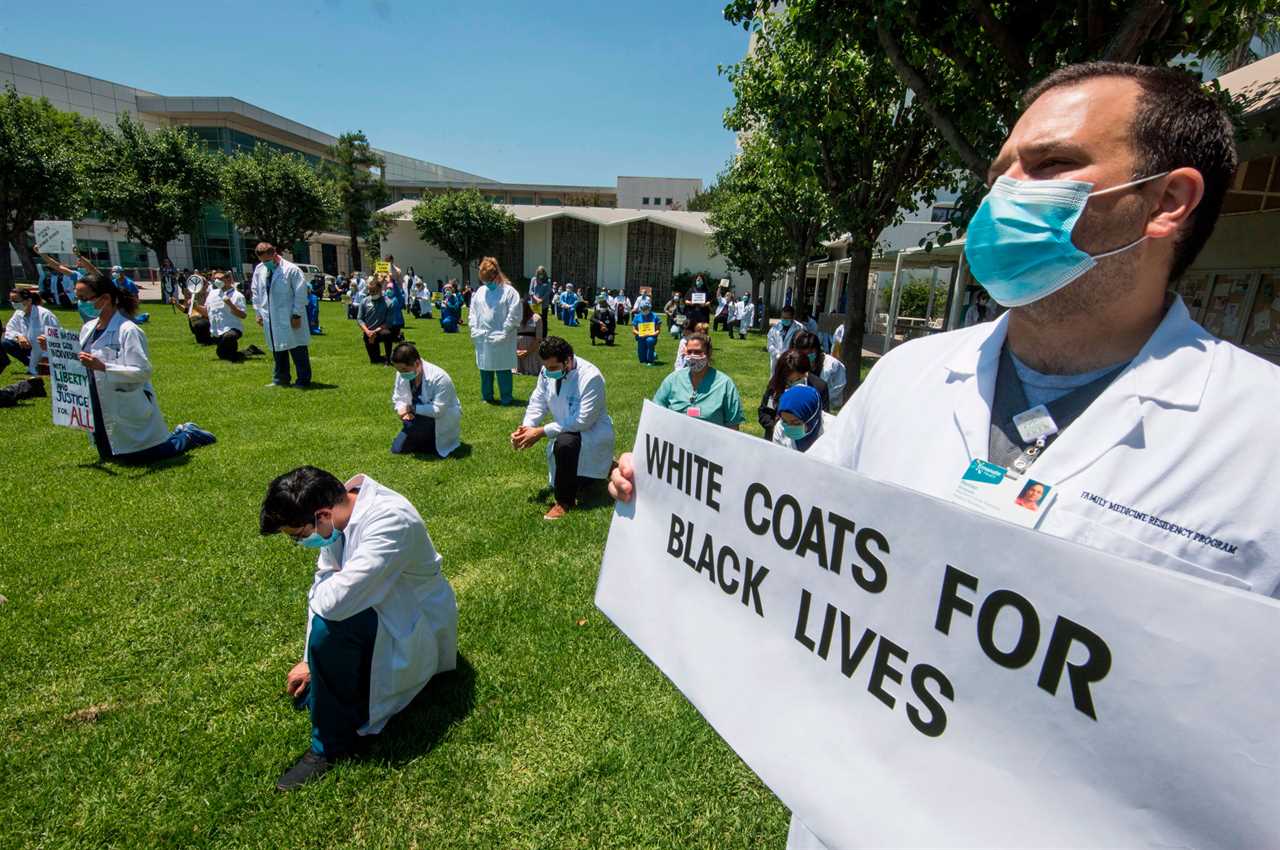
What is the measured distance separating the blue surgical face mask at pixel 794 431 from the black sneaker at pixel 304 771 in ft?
10.7

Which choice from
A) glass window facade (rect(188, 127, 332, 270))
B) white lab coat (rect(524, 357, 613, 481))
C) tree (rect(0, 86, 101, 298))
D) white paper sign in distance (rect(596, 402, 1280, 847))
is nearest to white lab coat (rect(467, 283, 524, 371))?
white lab coat (rect(524, 357, 613, 481))

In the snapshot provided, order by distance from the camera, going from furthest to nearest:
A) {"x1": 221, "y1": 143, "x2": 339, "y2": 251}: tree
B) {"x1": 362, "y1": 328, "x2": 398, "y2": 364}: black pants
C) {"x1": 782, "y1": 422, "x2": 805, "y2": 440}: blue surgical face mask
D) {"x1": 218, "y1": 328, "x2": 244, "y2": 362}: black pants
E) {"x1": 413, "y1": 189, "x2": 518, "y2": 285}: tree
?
{"x1": 413, "y1": 189, "x2": 518, "y2": 285}: tree, {"x1": 221, "y1": 143, "x2": 339, "y2": 251}: tree, {"x1": 362, "y1": 328, "x2": 398, "y2": 364}: black pants, {"x1": 218, "y1": 328, "x2": 244, "y2": 362}: black pants, {"x1": 782, "y1": 422, "x2": 805, "y2": 440}: blue surgical face mask

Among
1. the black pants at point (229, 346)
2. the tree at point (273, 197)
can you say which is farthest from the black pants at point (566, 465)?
the tree at point (273, 197)

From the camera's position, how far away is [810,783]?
119 cm

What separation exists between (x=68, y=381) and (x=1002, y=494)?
7.93 metres

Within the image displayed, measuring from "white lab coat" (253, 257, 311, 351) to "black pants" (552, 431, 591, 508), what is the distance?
629cm

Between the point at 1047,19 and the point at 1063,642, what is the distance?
674 centimetres

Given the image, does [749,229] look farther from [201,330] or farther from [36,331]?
[36,331]

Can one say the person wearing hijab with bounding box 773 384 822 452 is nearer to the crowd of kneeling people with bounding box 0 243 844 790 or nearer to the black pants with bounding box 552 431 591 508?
the crowd of kneeling people with bounding box 0 243 844 790

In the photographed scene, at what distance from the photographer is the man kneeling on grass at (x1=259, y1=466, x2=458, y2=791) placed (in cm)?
269

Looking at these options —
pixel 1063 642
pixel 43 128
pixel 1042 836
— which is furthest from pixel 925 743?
pixel 43 128

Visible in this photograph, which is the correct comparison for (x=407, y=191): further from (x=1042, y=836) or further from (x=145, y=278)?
(x=1042, y=836)

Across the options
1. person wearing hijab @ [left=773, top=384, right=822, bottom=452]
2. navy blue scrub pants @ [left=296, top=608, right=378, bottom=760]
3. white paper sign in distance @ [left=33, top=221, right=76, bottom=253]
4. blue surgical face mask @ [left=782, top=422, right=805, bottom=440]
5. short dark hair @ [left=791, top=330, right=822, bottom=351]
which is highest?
white paper sign in distance @ [left=33, top=221, right=76, bottom=253]

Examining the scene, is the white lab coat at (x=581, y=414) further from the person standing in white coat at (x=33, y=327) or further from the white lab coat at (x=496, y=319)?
the person standing in white coat at (x=33, y=327)
